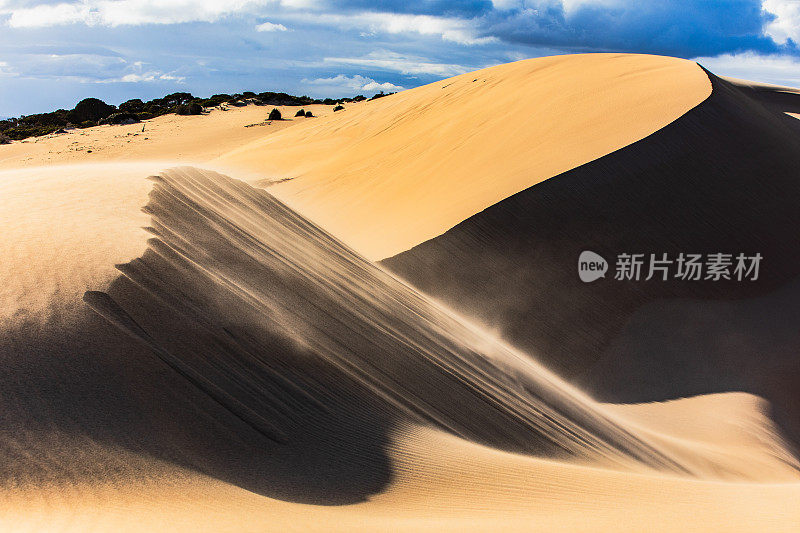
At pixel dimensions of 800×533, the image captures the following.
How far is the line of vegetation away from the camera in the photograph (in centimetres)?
2789

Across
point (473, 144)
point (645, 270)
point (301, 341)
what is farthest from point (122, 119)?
point (301, 341)

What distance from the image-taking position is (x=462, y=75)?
2159cm

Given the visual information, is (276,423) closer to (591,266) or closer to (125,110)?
(591,266)

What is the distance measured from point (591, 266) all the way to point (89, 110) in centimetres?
2966

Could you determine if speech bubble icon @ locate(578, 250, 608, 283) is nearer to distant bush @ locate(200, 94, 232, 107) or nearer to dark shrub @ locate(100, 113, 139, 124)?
dark shrub @ locate(100, 113, 139, 124)

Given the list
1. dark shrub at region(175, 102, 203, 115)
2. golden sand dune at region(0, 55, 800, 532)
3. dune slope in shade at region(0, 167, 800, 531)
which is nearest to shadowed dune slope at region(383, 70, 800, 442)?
golden sand dune at region(0, 55, 800, 532)

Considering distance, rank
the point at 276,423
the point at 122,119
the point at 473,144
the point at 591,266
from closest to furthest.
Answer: the point at 276,423 < the point at 591,266 < the point at 473,144 < the point at 122,119

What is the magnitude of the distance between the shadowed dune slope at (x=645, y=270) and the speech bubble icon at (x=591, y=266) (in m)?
0.11

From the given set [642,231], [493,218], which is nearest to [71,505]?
[493,218]

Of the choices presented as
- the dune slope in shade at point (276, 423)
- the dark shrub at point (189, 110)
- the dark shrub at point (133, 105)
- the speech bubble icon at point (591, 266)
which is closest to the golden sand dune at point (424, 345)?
the dune slope in shade at point (276, 423)

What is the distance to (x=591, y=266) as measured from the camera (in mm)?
10133

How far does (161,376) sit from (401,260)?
250 inches

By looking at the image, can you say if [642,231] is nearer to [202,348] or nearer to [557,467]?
[557,467]

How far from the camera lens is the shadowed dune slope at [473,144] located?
11461mm
